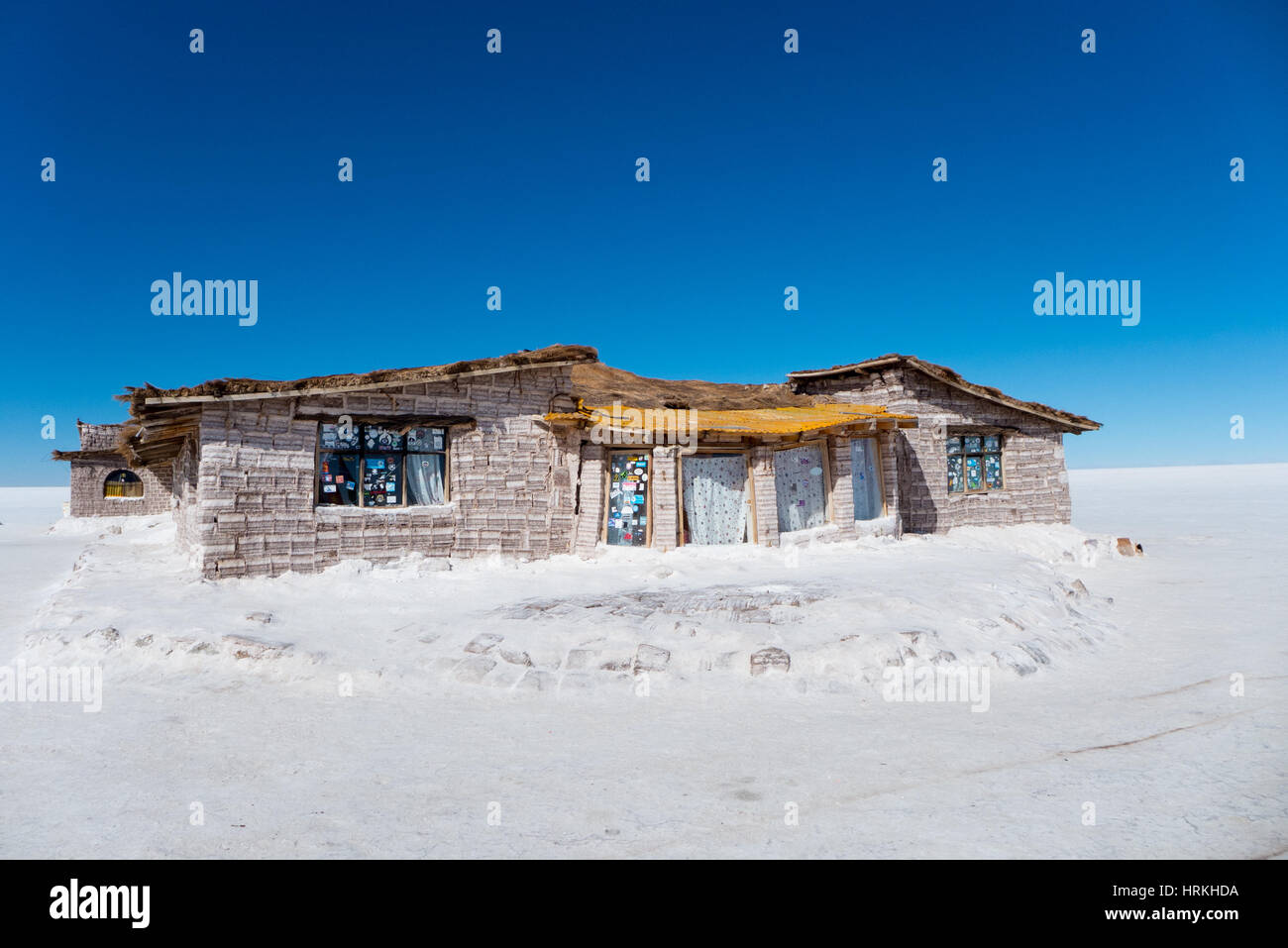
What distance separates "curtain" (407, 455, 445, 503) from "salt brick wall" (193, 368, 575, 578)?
27 centimetres

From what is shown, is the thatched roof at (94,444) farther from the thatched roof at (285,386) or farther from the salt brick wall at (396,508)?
the salt brick wall at (396,508)

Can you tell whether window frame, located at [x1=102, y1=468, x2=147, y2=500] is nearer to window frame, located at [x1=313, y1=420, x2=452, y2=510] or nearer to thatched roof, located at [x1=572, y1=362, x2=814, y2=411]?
thatched roof, located at [x1=572, y1=362, x2=814, y2=411]

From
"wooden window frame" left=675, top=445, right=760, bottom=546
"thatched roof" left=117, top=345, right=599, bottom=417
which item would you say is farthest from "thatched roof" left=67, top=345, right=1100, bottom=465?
"wooden window frame" left=675, top=445, right=760, bottom=546

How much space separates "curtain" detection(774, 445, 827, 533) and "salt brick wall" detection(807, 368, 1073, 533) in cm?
245

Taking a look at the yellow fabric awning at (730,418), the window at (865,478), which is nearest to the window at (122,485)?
the yellow fabric awning at (730,418)

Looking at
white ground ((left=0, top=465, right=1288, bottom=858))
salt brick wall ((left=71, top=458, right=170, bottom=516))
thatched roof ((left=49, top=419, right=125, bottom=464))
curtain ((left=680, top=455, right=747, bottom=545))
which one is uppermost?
thatched roof ((left=49, top=419, right=125, bottom=464))

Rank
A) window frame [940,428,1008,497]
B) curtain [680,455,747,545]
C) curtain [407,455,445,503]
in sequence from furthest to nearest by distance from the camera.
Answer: window frame [940,428,1008,497], curtain [680,455,747,545], curtain [407,455,445,503]

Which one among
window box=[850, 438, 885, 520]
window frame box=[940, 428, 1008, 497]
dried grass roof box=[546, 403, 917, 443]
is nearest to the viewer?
dried grass roof box=[546, 403, 917, 443]

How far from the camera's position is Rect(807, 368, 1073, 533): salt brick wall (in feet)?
62.1

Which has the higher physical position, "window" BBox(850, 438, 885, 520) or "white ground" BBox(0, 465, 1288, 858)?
"window" BBox(850, 438, 885, 520)

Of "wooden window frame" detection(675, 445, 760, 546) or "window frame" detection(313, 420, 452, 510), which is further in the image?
"wooden window frame" detection(675, 445, 760, 546)

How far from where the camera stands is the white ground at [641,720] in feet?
14.2

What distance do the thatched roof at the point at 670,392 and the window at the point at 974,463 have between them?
4521 mm
